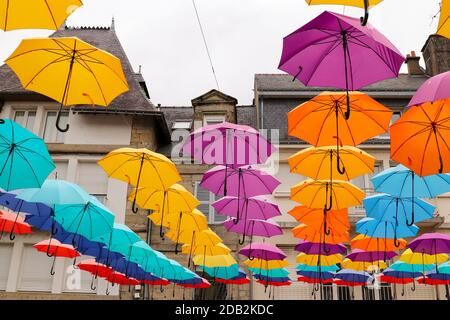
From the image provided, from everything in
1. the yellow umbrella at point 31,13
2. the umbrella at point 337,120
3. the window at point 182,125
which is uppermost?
the window at point 182,125

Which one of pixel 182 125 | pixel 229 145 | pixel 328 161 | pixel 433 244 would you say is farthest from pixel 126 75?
pixel 433 244

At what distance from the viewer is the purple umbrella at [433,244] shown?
10414 millimetres

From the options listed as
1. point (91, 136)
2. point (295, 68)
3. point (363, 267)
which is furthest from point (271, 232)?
point (91, 136)

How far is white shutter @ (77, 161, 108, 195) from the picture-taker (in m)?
16.8

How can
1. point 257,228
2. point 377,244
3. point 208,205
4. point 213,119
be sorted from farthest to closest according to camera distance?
point 213,119 < point 208,205 < point 377,244 < point 257,228

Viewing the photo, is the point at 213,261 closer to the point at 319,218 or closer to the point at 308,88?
the point at 319,218

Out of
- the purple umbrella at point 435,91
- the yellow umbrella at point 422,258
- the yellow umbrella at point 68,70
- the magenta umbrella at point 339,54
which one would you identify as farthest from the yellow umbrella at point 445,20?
the yellow umbrella at point 422,258

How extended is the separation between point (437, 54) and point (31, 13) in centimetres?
1994

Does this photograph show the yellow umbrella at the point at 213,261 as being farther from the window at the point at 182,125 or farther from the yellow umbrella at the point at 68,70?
the window at the point at 182,125

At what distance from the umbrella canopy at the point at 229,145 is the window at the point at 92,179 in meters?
9.58

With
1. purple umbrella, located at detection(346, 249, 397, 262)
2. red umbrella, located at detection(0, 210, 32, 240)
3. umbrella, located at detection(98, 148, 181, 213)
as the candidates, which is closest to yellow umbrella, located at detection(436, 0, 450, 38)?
umbrella, located at detection(98, 148, 181, 213)

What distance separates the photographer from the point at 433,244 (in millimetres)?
10484

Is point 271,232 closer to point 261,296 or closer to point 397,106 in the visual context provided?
point 261,296

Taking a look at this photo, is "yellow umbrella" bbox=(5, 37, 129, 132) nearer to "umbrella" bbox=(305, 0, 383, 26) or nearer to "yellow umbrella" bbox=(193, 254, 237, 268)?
"umbrella" bbox=(305, 0, 383, 26)
